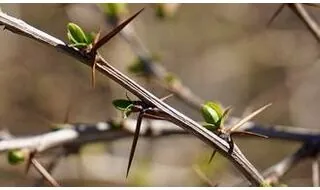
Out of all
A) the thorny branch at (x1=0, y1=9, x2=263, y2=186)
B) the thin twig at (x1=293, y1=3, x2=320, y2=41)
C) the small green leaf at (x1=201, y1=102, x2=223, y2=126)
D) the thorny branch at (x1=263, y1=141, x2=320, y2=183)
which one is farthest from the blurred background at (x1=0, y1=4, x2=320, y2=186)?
the thorny branch at (x1=0, y1=9, x2=263, y2=186)

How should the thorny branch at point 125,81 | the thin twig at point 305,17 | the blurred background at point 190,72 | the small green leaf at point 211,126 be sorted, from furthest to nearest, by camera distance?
the blurred background at point 190,72 < the thin twig at point 305,17 < the small green leaf at point 211,126 < the thorny branch at point 125,81

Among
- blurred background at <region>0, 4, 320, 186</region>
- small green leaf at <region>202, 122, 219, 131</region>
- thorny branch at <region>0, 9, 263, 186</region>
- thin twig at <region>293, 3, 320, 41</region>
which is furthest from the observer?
blurred background at <region>0, 4, 320, 186</region>

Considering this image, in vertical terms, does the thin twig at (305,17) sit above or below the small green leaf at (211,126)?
above

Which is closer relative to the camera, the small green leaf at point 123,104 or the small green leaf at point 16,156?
the small green leaf at point 123,104

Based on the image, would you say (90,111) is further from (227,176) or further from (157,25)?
(227,176)

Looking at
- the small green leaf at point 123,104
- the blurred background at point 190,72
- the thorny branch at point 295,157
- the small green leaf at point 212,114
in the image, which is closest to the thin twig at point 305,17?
the thorny branch at point 295,157

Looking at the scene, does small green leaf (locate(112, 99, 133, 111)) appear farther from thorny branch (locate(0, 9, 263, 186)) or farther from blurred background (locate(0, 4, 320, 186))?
blurred background (locate(0, 4, 320, 186))

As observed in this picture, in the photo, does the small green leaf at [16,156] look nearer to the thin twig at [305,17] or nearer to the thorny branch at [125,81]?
the thorny branch at [125,81]
